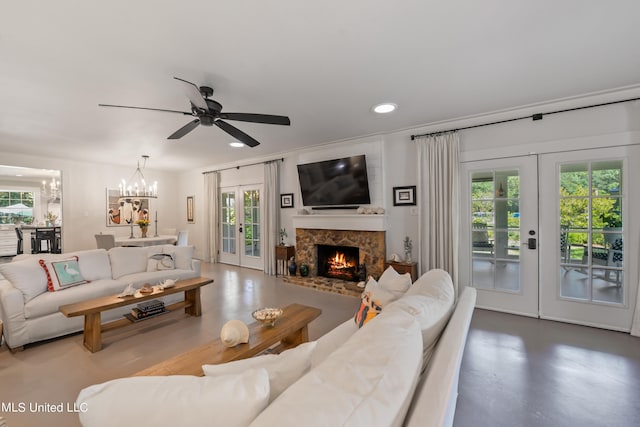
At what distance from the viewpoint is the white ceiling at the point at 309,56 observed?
176 cm

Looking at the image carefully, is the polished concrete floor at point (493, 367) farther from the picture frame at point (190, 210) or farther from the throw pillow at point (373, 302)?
the picture frame at point (190, 210)

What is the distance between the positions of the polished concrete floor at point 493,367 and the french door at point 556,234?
277 mm

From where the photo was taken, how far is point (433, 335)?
1.40 m

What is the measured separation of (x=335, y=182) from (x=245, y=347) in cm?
347

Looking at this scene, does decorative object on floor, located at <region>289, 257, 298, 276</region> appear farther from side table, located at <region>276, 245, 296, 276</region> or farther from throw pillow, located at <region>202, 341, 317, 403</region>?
A: throw pillow, located at <region>202, 341, 317, 403</region>

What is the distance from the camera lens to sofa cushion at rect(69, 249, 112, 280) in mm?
3422

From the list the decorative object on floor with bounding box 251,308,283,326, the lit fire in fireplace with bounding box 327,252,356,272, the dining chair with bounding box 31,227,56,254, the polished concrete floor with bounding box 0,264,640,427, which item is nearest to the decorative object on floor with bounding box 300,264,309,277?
the lit fire in fireplace with bounding box 327,252,356,272

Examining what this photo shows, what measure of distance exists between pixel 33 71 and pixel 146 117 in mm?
1156

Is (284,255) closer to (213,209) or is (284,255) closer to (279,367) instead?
(213,209)

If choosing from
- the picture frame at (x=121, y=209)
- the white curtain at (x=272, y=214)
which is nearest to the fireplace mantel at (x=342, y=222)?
the white curtain at (x=272, y=214)

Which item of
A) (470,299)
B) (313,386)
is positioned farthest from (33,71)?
(470,299)

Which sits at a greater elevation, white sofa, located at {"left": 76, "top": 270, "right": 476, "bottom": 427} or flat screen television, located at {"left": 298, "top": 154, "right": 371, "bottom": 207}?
flat screen television, located at {"left": 298, "top": 154, "right": 371, "bottom": 207}

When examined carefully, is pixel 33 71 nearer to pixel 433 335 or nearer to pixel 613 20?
pixel 433 335

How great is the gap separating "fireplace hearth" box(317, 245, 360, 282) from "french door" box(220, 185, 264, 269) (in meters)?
1.61
